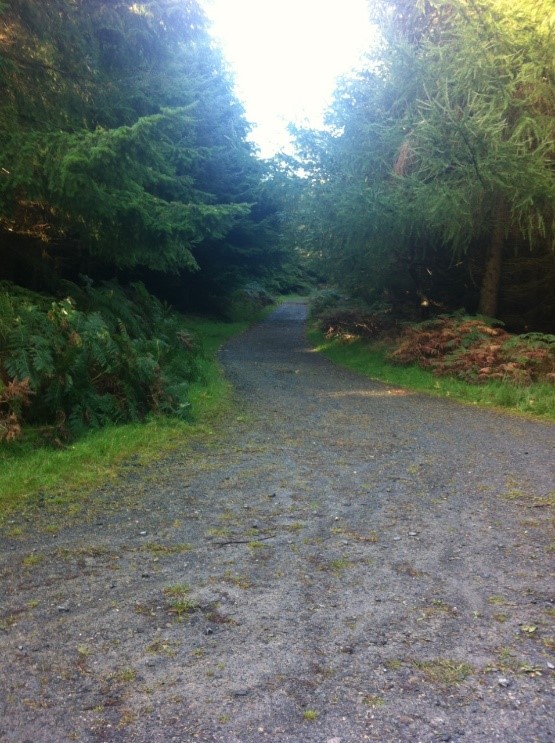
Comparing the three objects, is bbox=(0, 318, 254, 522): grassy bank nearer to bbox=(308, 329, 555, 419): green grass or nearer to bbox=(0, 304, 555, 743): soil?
bbox=(0, 304, 555, 743): soil

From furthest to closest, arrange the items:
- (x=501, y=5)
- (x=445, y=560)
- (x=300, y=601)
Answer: (x=501, y=5) → (x=445, y=560) → (x=300, y=601)

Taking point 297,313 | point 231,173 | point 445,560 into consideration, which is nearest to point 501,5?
point 445,560

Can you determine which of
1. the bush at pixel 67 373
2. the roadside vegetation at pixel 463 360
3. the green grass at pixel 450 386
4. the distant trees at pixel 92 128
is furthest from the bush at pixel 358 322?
the bush at pixel 67 373

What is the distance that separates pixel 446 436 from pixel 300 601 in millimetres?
4955

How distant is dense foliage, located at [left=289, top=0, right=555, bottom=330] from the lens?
1084cm

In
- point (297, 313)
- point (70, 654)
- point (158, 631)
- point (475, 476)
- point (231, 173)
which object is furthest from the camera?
point (297, 313)

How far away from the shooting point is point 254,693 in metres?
2.64

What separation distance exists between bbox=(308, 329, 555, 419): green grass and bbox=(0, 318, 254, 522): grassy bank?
4.78 m

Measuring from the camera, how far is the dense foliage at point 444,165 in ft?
35.6

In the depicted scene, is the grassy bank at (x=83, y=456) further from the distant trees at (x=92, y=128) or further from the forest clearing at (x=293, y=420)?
the distant trees at (x=92, y=128)

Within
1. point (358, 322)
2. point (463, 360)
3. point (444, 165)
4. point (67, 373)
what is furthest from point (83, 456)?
point (358, 322)

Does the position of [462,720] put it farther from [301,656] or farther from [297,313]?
[297,313]

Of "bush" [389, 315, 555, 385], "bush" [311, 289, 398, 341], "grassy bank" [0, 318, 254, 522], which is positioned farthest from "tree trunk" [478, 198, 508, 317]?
"grassy bank" [0, 318, 254, 522]

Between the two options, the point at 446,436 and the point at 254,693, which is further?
the point at 446,436
